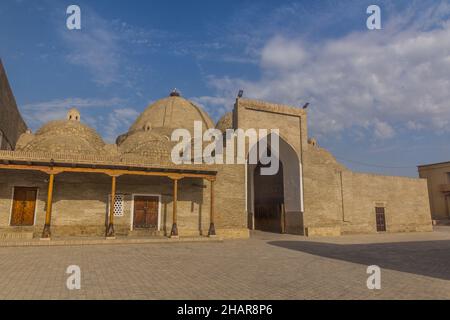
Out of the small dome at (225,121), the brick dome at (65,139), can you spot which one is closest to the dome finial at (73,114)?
the brick dome at (65,139)

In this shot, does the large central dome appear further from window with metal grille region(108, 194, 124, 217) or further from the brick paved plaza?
the brick paved plaza

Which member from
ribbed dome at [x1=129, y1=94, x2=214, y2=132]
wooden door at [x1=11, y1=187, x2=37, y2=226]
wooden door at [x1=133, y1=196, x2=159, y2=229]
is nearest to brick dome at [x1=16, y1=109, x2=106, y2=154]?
wooden door at [x1=11, y1=187, x2=37, y2=226]

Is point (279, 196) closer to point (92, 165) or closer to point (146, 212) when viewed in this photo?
point (146, 212)

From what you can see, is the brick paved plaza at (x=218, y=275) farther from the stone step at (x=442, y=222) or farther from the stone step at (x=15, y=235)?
the stone step at (x=442, y=222)

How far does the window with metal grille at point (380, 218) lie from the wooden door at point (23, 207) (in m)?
21.1

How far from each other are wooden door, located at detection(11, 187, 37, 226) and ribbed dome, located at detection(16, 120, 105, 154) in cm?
354

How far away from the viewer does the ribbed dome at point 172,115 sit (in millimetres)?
29011

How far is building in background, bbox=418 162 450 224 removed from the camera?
34984mm

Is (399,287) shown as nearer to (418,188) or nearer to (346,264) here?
(346,264)

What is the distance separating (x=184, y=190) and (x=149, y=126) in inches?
475

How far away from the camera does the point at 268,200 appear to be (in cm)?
2234

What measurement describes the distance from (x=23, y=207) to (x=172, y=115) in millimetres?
17055
